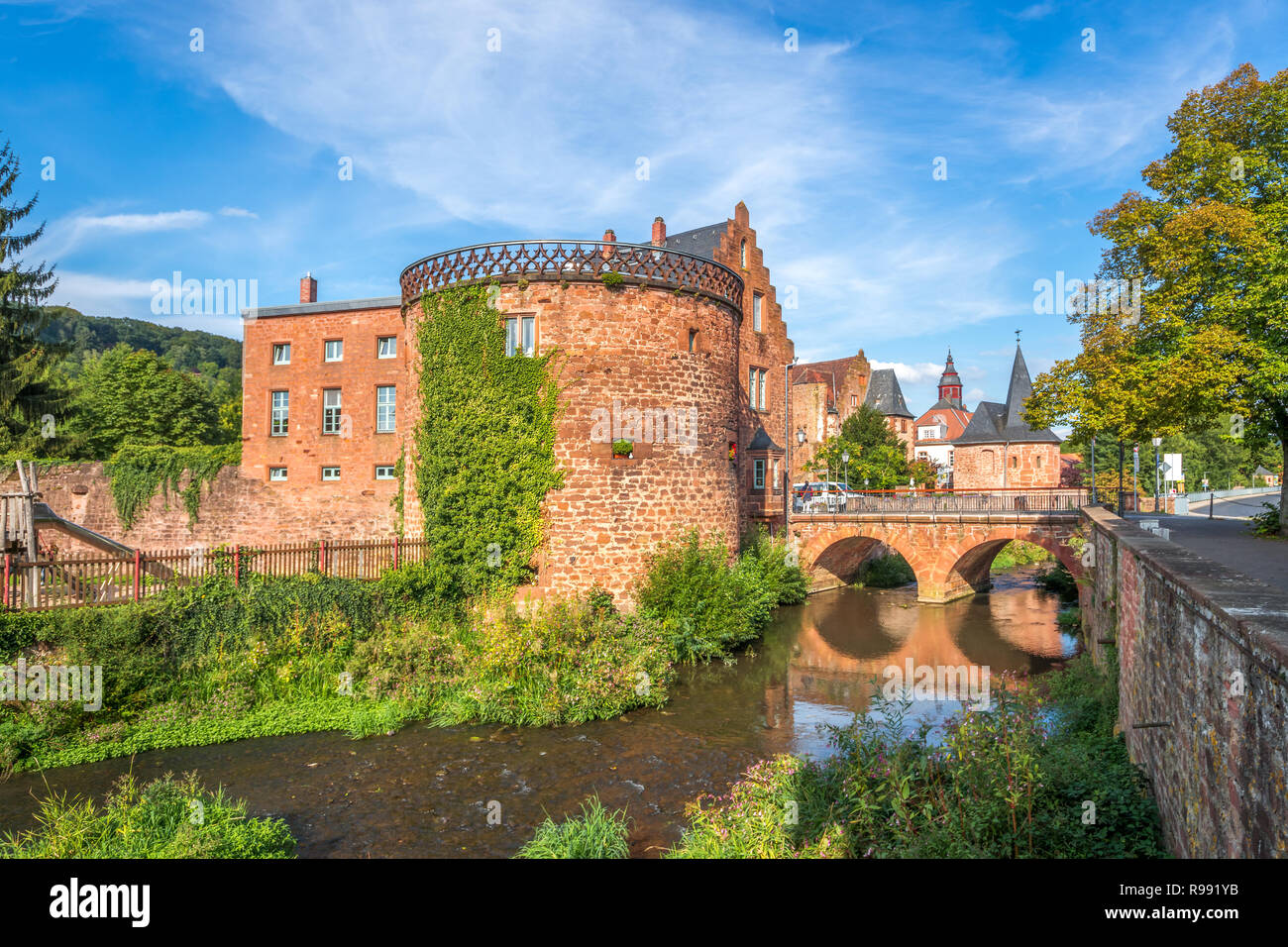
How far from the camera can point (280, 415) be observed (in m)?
26.3

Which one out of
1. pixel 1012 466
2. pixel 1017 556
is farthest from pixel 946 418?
pixel 1017 556

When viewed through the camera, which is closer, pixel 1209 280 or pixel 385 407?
pixel 1209 280

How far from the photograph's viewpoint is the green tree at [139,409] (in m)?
33.6

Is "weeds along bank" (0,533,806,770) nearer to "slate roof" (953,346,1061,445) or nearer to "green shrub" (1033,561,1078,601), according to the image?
"green shrub" (1033,561,1078,601)

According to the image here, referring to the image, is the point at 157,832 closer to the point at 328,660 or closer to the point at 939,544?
the point at 328,660

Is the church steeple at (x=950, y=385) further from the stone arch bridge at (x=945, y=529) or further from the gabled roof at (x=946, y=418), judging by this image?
the stone arch bridge at (x=945, y=529)

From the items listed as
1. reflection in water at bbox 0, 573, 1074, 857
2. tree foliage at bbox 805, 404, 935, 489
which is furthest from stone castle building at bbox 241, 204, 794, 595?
tree foliage at bbox 805, 404, 935, 489

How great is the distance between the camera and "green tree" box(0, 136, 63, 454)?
2289cm

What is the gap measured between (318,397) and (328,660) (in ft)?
49.5

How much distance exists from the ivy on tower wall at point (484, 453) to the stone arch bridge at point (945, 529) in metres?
13.9

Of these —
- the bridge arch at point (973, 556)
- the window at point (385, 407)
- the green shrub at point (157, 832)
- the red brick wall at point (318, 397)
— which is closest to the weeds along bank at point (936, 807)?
the green shrub at point (157, 832)
